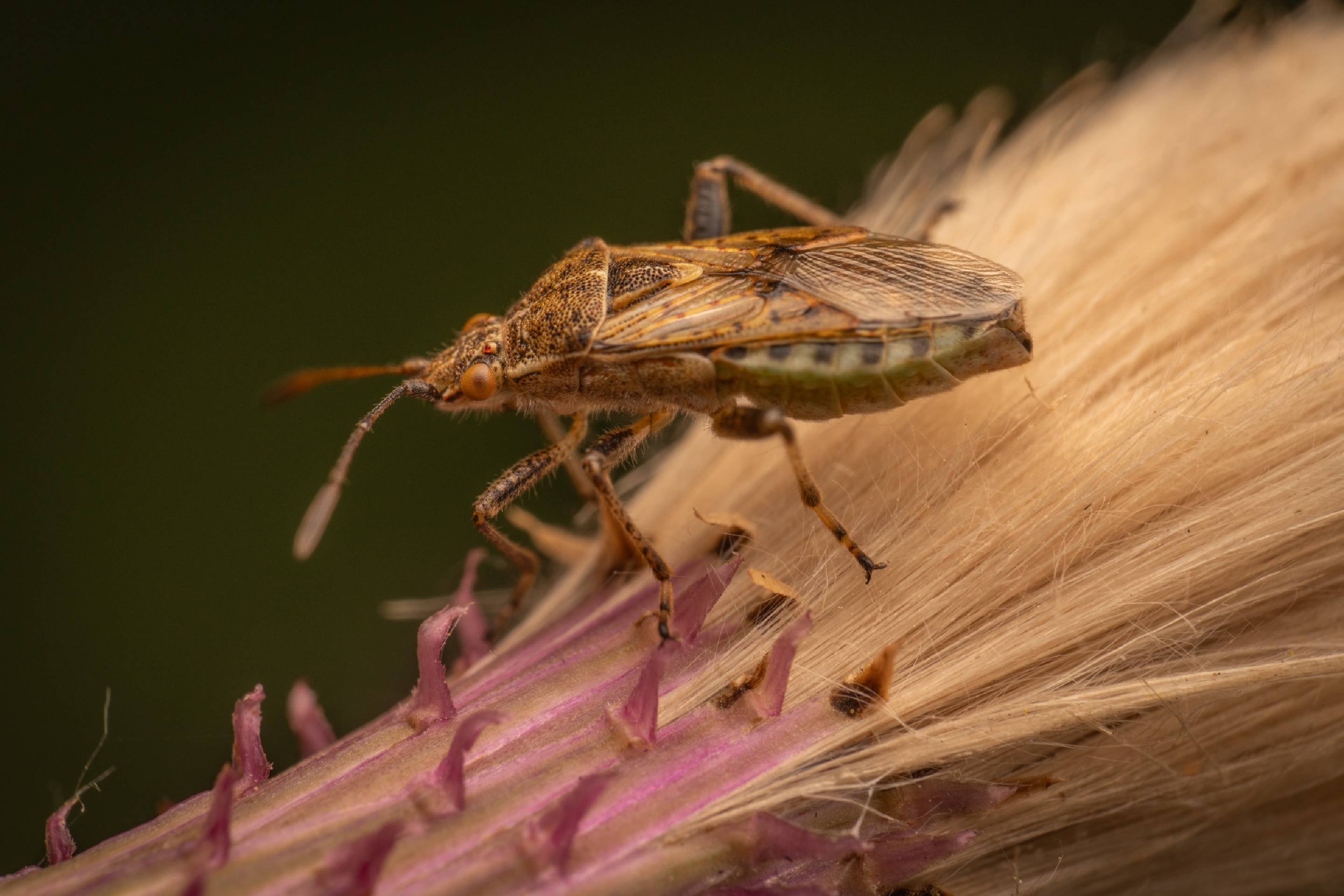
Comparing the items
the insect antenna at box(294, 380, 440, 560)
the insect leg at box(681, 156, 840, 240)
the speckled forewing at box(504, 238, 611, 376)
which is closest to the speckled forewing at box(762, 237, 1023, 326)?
the speckled forewing at box(504, 238, 611, 376)

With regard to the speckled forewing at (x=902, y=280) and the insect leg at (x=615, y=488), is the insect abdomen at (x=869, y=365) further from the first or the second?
the insect leg at (x=615, y=488)

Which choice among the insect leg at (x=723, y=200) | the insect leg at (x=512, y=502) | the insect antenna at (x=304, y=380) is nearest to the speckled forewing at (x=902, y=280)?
the insect leg at (x=723, y=200)

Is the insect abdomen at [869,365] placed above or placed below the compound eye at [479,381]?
below

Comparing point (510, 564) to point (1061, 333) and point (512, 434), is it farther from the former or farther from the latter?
point (1061, 333)

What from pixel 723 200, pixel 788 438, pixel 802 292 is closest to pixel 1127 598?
pixel 788 438

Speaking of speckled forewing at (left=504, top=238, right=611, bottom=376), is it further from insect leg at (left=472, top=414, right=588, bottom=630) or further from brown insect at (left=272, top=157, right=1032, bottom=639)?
insect leg at (left=472, top=414, right=588, bottom=630)

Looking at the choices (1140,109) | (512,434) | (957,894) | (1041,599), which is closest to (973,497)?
(1041,599)
